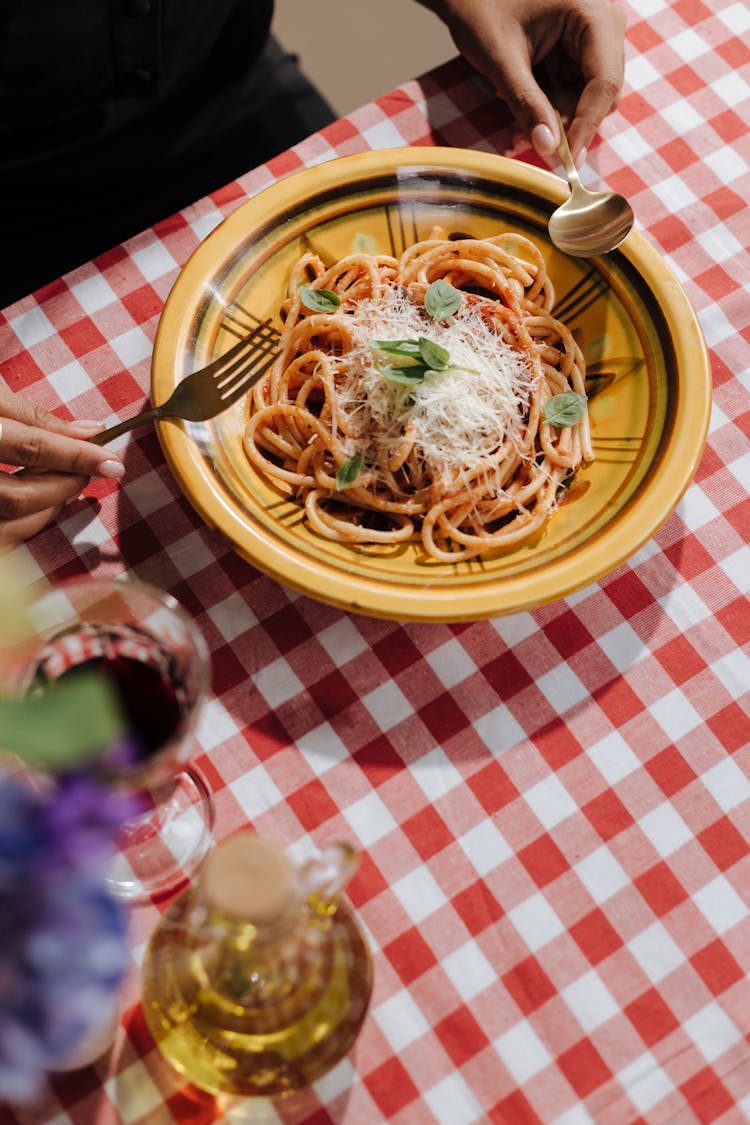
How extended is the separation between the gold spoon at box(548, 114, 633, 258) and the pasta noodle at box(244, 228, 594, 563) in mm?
45

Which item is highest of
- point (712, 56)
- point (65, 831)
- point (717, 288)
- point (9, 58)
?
point (9, 58)

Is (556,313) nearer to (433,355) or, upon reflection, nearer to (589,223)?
(589,223)

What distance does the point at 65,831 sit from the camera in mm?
551

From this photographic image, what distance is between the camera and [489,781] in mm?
1000

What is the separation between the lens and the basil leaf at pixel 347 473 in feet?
3.42

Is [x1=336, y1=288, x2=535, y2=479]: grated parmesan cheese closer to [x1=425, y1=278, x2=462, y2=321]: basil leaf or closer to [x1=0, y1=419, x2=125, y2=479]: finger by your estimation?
[x1=425, y1=278, x2=462, y2=321]: basil leaf

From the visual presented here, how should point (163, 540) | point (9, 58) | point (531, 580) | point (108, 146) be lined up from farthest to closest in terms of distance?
1. point (108, 146)
2. point (9, 58)
3. point (163, 540)
4. point (531, 580)

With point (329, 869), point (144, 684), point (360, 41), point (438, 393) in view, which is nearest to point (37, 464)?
point (144, 684)

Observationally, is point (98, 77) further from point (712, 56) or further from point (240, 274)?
point (712, 56)

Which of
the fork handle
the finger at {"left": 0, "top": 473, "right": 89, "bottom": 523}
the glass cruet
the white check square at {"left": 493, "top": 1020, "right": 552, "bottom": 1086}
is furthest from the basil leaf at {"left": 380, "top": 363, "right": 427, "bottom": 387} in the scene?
the white check square at {"left": 493, "top": 1020, "right": 552, "bottom": 1086}

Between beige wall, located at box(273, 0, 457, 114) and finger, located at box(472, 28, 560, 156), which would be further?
beige wall, located at box(273, 0, 457, 114)

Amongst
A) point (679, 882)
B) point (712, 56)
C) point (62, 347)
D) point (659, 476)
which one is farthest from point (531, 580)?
point (712, 56)

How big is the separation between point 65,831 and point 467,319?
29.2 inches

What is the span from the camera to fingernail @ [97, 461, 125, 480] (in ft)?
3.41
